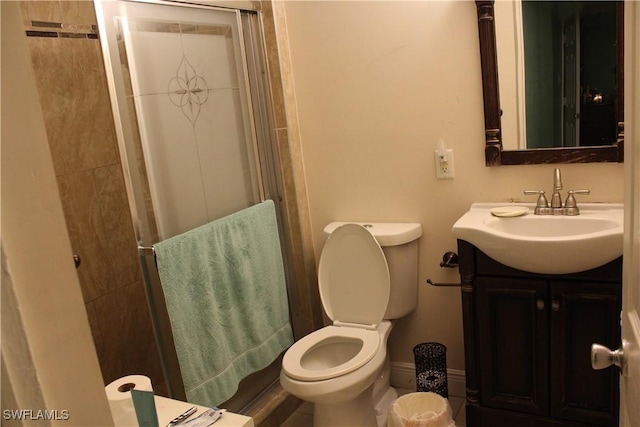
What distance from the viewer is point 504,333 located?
6.96 feet

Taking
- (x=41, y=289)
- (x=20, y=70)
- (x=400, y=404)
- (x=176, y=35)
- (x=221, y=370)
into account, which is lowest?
(x=400, y=404)

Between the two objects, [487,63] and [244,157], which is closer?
[487,63]

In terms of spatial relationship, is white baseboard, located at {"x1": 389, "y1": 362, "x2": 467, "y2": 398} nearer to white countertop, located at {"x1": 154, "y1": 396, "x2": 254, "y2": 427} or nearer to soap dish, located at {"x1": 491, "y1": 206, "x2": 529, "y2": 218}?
soap dish, located at {"x1": 491, "y1": 206, "x2": 529, "y2": 218}

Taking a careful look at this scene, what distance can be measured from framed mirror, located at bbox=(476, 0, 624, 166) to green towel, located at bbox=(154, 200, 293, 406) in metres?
1.05

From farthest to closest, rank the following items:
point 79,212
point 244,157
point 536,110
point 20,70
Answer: point 244,157 < point 536,110 < point 79,212 < point 20,70

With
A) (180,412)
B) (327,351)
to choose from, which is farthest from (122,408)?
(327,351)

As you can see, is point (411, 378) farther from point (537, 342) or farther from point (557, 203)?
point (557, 203)

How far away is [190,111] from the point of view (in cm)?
212

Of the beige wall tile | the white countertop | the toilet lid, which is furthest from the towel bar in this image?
the toilet lid

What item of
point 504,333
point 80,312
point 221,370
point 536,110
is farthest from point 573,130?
point 80,312

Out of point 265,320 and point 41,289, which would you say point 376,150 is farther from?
point 41,289

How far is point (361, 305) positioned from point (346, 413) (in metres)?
0.47

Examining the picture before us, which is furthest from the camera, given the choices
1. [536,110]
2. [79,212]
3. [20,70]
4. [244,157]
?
[244,157]

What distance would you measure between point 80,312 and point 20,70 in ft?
0.77
